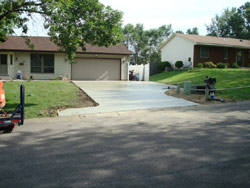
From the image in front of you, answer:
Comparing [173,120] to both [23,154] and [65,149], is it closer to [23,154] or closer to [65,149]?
[65,149]

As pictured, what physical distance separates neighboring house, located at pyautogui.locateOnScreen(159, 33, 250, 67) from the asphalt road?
2258 cm

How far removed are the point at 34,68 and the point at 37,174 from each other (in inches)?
883

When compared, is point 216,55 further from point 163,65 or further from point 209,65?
point 163,65

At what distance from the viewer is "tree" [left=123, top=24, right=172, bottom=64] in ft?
211

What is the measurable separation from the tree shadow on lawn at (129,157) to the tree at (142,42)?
59.4 m

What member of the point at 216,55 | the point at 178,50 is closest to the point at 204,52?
the point at 216,55

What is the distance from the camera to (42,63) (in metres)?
24.7

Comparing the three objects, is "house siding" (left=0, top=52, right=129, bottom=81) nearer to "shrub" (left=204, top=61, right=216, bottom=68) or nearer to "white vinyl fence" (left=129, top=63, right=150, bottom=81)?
"white vinyl fence" (left=129, top=63, right=150, bottom=81)

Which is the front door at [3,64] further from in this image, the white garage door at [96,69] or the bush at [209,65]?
the bush at [209,65]

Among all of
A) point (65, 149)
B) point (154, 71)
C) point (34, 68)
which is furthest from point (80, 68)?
point (65, 149)

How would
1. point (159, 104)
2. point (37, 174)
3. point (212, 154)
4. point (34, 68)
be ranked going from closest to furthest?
point (37, 174) < point (212, 154) < point (159, 104) < point (34, 68)

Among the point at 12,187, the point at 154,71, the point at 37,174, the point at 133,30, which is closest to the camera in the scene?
the point at 12,187

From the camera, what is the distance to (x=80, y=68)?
25.9 metres

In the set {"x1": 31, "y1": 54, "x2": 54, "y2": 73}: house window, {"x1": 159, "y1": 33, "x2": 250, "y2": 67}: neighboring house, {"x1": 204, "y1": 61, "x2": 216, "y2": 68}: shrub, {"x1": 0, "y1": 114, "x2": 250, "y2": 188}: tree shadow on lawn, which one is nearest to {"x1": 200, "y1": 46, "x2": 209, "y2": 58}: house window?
{"x1": 159, "y1": 33, "x2": 250, "y2": 67}: neighboring house
